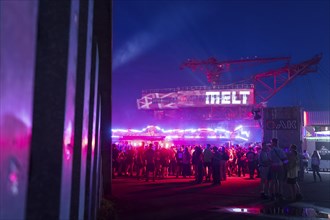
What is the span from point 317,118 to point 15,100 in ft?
144

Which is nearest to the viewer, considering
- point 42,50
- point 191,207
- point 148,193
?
point 42,50

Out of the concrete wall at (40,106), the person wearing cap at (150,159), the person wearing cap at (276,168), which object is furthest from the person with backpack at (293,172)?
the concrete wall at (40,106)

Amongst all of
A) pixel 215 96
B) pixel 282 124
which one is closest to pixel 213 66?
pixel 215 96

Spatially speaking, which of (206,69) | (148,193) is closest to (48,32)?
(148,193)

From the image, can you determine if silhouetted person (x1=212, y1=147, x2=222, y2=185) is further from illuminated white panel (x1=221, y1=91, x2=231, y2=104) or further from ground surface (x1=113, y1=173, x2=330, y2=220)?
illuminated white panel (x1=221, y1=91, x2=231, y2=104)

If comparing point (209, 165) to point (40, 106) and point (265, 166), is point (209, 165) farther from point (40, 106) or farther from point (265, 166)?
point (40, 106)

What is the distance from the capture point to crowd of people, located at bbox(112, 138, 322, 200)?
1396 centimetres

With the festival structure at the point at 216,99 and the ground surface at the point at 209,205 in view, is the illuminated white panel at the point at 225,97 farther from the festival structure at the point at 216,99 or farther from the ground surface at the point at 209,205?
the ground surface at the point at 209,205

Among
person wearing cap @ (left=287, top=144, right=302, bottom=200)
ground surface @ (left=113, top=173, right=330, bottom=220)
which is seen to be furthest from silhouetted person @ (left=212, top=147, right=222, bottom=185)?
person wearing cap @ (left=287, top=144, right=302, bottom=200)

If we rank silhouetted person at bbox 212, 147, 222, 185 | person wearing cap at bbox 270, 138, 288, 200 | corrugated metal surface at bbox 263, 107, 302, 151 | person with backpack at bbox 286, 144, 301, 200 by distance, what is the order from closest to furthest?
person wearing cap at bbox 270, 138, 288, 200 < person with backpack at bbox 286, 144, 301, 200 < silhouetted person at bbox 212, 147, 222, 185 < corrugated metal surface at bbox 263, 107, 302, 151

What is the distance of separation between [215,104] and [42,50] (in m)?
69.3

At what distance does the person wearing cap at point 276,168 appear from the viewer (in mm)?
13625

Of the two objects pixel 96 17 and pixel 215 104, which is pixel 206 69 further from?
pixel 96 17

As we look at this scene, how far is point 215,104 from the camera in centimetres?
7138
